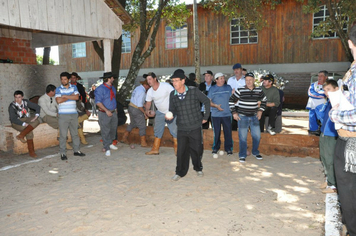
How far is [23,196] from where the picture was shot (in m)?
5.18

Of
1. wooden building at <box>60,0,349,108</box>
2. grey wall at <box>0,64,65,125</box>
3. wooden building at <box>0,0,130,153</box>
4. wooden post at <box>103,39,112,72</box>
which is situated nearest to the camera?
wooden building at <box>0,0,130,153</box>

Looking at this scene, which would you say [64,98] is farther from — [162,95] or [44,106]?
[162,95]

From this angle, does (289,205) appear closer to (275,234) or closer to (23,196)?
(275,234)

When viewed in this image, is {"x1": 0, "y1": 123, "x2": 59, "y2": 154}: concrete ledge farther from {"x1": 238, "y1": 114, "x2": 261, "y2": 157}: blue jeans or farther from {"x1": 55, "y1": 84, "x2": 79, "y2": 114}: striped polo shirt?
{"x1": 238, "y1": 114, "x2": 261, "y2": 157}: blue jeans

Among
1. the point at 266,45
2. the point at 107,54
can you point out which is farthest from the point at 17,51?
the point at 266,45

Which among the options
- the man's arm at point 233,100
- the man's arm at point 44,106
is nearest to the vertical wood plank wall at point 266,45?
the man's arm at point 233,100

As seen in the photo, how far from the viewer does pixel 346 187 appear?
3.04 m

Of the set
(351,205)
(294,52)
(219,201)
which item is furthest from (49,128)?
(294,52)

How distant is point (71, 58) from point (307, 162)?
883 inches

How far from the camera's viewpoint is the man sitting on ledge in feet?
25.3

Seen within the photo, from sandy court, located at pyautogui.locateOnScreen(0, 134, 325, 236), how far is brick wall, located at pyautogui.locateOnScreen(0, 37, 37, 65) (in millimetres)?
5366

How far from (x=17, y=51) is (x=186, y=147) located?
27.5ft

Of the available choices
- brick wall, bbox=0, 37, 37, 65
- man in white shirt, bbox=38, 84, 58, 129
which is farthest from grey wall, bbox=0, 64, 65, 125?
brick wall, bbox=0, 37, 37, 65

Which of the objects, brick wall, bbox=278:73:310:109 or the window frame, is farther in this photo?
the window frame
